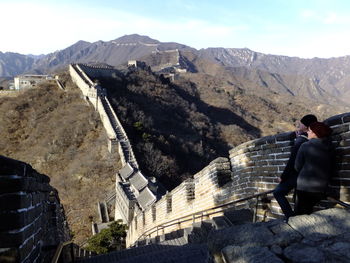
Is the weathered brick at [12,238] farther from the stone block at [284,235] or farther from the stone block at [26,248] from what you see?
the stone block at [284,235]

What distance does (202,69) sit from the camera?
186875mm

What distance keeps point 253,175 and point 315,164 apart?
2393 mm

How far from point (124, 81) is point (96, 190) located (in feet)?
108

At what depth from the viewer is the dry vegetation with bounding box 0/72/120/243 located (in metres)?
27.6

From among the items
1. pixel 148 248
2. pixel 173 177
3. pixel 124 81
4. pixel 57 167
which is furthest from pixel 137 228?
pixel 124 81

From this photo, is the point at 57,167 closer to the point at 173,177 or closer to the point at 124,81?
the point at 173,177

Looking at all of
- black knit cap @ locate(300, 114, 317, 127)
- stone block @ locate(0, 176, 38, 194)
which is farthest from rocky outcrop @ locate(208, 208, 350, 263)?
stone block @ locate(0, 176, 38, 194)

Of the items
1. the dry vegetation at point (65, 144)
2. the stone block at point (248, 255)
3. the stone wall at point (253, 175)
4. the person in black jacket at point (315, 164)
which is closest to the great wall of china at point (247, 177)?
the stone wall at point (253, 175)

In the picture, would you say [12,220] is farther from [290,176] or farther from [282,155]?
[282,155]

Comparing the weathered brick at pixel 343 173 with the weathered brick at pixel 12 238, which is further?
the weathered brick at pixel 343 173

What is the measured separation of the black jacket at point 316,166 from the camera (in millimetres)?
3602

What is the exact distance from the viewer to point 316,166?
3611 millimetres

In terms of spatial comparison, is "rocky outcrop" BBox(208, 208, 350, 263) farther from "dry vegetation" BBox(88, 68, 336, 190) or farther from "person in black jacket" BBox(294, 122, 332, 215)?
"dry vegetation" BBox(88, 68, 336, 190)

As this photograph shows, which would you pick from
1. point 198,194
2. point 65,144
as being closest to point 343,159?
point 198,194
